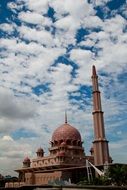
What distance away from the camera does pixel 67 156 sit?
6078 cm

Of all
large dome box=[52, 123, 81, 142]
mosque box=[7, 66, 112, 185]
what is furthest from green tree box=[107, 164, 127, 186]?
large dome box=[52, 123, 81, 142]

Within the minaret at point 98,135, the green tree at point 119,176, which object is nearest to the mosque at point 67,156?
the minaret at point 98,135

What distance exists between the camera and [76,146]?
65.0m

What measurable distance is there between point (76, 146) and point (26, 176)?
11187 mm

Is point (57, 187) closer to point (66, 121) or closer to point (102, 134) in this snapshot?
point (102, 134)

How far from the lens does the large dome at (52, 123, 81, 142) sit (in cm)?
6500

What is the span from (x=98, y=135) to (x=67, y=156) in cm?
850

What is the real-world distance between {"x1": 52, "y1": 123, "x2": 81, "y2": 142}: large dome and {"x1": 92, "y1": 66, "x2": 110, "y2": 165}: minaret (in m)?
9.89

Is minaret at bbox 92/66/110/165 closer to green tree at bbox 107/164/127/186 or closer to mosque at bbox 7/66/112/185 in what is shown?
mosque at bbox 7/66/112/185

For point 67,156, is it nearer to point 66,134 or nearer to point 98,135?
point 66,134

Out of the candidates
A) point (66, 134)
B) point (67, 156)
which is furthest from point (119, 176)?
point (66, 134)

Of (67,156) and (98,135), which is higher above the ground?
(98,135)

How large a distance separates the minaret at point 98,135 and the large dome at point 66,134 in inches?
390

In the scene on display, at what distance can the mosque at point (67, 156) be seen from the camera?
5544 centimetres
